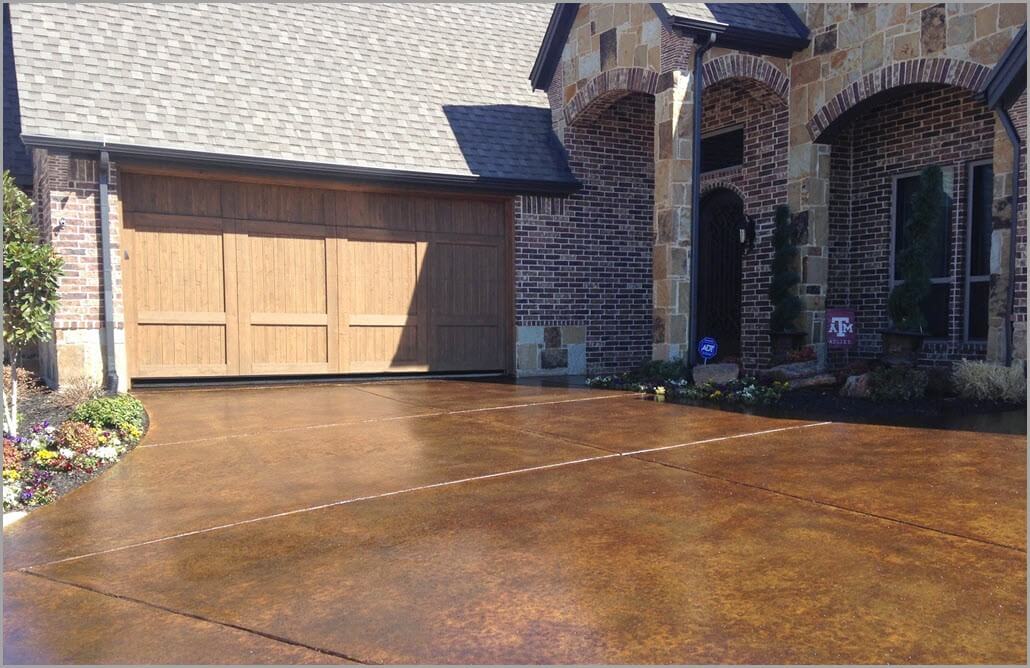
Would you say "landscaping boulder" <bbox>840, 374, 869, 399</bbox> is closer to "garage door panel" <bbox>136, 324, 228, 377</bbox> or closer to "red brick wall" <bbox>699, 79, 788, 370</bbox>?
"red brick wall" <bbox>699, 79, 788, 370</bbox>

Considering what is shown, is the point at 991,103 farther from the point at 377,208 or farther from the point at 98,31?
the point at 98,31

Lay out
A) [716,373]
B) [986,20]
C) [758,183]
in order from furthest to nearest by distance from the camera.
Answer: [758,183]
[716,373]
[986,20]

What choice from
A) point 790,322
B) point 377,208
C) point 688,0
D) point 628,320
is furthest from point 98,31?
point 790,322

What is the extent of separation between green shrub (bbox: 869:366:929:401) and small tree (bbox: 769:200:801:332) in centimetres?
198

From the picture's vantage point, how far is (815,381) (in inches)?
323

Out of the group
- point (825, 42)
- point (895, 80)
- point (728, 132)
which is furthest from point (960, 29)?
point (728, 132)

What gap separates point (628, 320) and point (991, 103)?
5777 mm

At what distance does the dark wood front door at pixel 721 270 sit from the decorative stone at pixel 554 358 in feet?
7.22

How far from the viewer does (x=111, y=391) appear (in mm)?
8609

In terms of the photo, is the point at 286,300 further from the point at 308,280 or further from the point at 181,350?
the point at 181,350

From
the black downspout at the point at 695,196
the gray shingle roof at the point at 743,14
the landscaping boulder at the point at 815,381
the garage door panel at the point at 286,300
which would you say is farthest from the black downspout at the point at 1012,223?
the garage door panel at the point at 286,300

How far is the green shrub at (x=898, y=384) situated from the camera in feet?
24.1

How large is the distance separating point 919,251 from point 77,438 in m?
7.84

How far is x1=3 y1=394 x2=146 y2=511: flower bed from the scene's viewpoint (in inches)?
167
